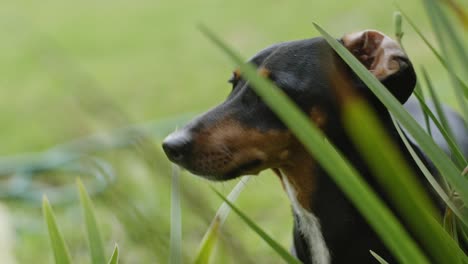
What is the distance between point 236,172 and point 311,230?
0.23 m

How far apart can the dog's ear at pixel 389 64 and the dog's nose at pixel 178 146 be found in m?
0.36

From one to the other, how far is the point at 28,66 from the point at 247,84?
15.9 ft

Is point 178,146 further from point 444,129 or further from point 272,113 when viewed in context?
point 444,129

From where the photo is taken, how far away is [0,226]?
2.49 meters

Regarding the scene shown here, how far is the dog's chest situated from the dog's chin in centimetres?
14

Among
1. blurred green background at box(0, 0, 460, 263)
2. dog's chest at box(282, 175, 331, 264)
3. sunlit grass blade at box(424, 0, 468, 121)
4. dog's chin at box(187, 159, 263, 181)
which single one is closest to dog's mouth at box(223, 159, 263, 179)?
dog's chin at box(187, 159, 263, 181)

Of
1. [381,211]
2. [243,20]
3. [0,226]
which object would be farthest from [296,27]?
[381,211]

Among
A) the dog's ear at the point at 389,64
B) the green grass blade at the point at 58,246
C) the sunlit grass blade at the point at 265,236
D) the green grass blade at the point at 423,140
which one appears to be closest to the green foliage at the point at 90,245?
the green grass blade at the point at 58,246

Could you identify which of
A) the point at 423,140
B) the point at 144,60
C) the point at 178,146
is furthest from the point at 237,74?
the point at 144,60

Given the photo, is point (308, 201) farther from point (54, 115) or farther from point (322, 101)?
point (54, 115)

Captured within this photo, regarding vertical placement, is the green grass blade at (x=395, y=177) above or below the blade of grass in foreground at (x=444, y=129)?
above

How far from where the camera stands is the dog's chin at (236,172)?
67.0 inches

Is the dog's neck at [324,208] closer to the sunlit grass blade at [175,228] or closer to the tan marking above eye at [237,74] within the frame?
the tan marking above eye at [237,74]

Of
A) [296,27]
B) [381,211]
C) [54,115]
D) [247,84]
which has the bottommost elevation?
[296,27]
